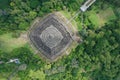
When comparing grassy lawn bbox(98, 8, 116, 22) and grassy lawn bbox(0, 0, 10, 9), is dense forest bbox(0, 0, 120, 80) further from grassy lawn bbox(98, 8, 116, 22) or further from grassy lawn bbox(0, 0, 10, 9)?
grassy lawn bbox(98, 8, 116, 22)

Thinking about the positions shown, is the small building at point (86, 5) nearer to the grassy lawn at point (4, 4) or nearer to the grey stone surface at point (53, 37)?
the grey stone surface at point (53, 37)

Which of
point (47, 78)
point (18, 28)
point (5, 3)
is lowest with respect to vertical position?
point (47, 78)

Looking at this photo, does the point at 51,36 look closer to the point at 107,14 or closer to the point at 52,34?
the point at 52,34

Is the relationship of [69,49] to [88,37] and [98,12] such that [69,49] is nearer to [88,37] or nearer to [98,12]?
[88,37]

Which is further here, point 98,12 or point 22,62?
point 98,12

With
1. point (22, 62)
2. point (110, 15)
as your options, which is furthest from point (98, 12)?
point (22, 62)

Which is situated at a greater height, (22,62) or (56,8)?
(56,8)
